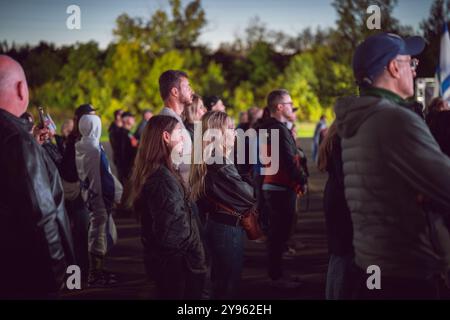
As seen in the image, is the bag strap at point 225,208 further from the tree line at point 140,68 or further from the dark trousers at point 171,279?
the tree line at point 140,68

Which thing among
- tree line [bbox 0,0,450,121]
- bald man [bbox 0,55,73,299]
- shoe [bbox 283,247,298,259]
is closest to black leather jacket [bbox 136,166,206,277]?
bald man [bbox 0,55,73,299]

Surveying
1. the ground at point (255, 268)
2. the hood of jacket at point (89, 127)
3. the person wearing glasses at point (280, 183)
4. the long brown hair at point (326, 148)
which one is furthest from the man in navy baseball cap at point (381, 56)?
the hood of jacket at point (89, 127)

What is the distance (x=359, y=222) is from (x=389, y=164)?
Answer: 0.36m

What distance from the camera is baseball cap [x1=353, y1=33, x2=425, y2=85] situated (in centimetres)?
305

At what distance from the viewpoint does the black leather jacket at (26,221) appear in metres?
2.86

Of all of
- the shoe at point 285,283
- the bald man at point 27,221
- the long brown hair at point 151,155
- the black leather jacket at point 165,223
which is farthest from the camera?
the shoe at point 285,283

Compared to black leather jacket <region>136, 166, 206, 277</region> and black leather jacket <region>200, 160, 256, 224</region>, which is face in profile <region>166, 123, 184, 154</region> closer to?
black leather jacket <region>136, 166, 206, 277</region>

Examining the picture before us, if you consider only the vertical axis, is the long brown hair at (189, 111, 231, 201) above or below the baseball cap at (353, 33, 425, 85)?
below

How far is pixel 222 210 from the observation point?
15.9 ft

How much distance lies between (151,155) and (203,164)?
0.68 metres

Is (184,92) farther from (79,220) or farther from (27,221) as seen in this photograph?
(27,221)
